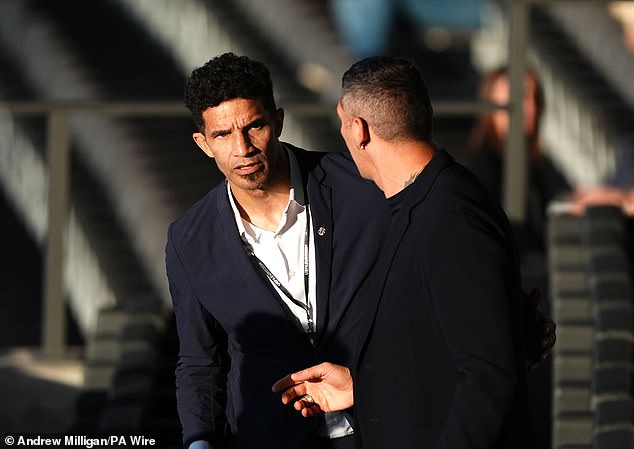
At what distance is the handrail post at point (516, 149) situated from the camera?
7.07 meters

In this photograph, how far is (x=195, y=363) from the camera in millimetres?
3863

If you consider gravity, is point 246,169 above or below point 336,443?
above

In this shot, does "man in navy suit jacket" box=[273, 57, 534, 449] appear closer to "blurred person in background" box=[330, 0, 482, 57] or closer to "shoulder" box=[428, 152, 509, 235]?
"shoulder" box=[428, 152, 509, 235]

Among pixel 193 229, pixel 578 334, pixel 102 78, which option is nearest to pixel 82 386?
pixel 578 334

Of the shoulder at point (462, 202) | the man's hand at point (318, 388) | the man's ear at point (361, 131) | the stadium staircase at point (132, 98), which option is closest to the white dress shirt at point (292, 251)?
the man's hand at point (318, 388)

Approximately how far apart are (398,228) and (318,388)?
1.61ft

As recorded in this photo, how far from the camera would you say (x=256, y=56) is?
15.4 metres

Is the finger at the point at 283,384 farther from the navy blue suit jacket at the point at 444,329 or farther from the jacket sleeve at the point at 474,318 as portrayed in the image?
the jacket sleeve at the point at 474,318

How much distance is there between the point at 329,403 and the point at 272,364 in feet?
1.16

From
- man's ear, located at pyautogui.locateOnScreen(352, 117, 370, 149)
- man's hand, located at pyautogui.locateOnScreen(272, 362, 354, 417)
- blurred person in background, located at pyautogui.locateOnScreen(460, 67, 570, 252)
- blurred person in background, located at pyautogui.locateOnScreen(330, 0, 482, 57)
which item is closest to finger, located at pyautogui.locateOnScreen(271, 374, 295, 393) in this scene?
man's hand, located at pyautogui.locateOnScreen(272, 362, 354, 417)

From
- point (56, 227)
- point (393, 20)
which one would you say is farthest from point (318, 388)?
point (393, 20)

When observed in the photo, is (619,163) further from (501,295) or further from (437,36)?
(437,36)

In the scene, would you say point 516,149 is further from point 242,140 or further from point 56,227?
point 242,140

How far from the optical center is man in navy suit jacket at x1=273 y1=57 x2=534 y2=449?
304 centimetres
